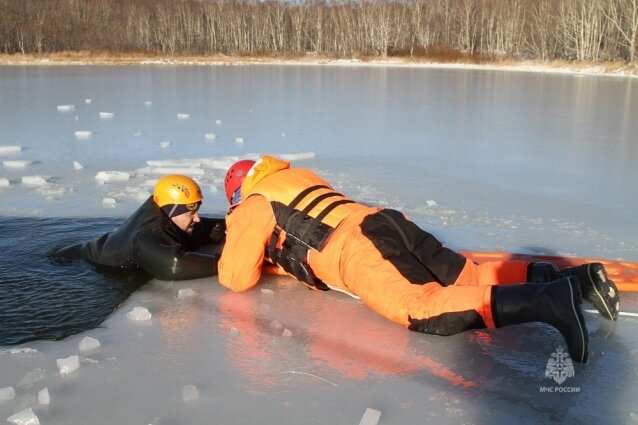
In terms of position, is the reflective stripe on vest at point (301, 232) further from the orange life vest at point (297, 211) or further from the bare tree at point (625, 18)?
the bare tree at point (625, 18)

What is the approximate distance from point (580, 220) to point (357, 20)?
60356 mm

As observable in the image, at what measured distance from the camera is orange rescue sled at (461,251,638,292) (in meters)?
3.31

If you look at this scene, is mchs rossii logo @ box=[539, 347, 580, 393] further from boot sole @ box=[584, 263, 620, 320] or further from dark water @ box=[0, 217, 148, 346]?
dark water @ box=[0, 217, 148, 346]

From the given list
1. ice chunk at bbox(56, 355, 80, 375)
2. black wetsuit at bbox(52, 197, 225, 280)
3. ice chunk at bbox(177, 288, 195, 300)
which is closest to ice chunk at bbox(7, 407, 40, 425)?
ice chunk at bbox(56, 355, 80, 375)

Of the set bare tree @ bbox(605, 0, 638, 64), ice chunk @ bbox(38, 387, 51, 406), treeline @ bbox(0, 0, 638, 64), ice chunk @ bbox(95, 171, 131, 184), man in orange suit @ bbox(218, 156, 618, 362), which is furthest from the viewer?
treeline @ bbox(0, 0, 638, 64)

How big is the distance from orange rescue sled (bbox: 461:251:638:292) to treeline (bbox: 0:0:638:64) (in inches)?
1621

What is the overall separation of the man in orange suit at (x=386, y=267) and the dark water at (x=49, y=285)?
0.73 meters

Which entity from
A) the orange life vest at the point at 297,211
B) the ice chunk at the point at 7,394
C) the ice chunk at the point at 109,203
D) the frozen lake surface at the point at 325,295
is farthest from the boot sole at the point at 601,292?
the ice chunk at the point at 109,203

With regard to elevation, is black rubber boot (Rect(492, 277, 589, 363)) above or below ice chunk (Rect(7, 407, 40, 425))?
above

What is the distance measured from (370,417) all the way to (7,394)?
1.35 m

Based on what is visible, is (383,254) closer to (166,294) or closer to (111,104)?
(166,294)

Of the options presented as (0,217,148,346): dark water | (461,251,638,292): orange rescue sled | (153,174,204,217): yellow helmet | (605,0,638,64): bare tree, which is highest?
(605,0,638,64): bare tree

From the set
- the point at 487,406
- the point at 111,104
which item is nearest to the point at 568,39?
the point at 111,104

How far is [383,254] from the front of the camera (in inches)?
111
